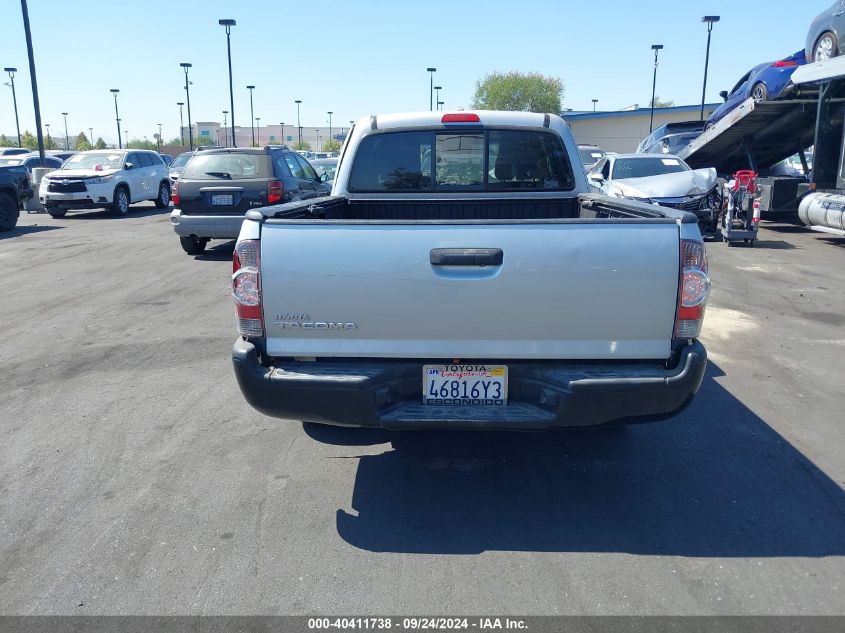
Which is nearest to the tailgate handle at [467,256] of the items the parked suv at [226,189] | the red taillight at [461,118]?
the red taillight at [461,118]

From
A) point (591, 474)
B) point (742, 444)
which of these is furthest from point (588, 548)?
point (742, 444)

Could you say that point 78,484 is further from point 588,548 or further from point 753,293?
point 753,293

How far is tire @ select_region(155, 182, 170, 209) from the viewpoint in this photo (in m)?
24.0

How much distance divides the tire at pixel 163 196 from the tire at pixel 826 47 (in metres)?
18.9

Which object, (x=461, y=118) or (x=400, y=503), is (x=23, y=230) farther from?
(x=400, y=503)

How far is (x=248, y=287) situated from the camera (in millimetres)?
3775

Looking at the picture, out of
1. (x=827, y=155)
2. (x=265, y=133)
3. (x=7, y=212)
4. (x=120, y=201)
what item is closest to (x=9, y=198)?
(x=7, y=212)

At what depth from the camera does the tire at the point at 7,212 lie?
55.9 feet

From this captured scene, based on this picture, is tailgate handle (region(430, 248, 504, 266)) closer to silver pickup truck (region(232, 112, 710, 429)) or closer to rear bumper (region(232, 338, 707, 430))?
silver pickup truck (region(232, 112, 710, 429))

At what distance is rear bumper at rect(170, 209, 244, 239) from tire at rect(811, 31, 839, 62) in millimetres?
11453

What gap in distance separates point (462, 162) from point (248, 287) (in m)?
2.44

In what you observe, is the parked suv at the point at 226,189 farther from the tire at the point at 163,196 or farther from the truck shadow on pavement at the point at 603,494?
the tire at the point at 163,196

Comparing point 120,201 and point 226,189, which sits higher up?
point 226,189

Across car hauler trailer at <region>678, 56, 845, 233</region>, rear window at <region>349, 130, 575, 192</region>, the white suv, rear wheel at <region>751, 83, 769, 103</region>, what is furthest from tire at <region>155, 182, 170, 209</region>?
rear window at <region>349, 130, 575, 192</region>
